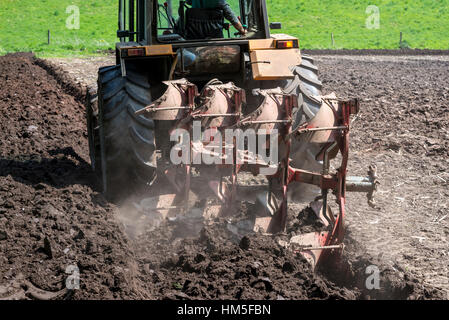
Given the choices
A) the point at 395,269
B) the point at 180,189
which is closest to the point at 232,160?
the point at 180,189

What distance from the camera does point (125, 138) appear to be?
19.9 feet

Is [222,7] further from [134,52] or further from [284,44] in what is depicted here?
[134,52]

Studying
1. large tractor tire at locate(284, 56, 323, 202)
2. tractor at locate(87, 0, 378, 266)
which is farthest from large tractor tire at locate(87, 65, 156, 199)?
large tractor tire at locate(284, 56, 323, 202)

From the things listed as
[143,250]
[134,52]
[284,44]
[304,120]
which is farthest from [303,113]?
[143,250]

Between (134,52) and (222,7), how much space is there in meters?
0.95

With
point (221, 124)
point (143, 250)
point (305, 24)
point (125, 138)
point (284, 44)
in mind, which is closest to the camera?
point (143, 250)

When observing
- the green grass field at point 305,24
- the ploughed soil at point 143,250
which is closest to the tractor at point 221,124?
the ploughed soil at point 143,250

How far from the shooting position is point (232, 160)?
19.2ft

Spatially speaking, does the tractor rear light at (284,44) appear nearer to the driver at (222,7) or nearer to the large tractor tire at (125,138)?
the driver at (222,7)

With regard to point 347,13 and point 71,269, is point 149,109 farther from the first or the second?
point 347,13

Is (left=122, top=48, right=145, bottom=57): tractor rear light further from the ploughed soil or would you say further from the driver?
the ploughed soil

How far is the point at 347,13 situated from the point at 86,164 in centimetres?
3335

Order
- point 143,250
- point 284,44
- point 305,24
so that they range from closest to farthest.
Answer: point 143,250, point 284,44, point 305,24

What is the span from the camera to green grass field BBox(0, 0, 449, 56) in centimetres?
3162
